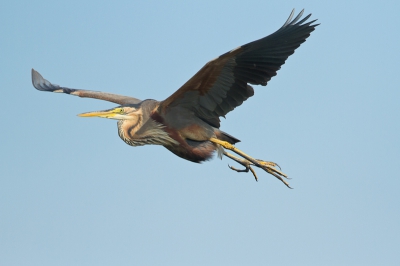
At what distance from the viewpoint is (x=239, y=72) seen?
374 inches

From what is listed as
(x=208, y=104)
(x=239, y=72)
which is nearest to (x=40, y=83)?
(x=208, y=104)

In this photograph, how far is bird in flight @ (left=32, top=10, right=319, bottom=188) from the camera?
9.34 metres

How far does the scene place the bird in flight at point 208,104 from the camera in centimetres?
934

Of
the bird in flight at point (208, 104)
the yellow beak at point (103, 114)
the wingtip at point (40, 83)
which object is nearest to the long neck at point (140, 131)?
the bird in flight at point (208, 104)

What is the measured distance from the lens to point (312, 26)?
9.37 meters

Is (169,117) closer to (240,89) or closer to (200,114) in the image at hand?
(200,114)

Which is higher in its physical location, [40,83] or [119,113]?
[40,83]

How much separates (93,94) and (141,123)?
1.98m

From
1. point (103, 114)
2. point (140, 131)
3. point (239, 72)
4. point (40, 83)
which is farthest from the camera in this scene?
point (40, 83)

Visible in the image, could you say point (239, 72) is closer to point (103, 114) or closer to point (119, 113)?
point (119, 113)

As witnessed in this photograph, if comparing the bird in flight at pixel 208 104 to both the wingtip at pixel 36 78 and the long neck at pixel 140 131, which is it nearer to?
the long neck at pixel 140 131

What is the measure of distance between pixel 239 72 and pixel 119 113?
1.77 m

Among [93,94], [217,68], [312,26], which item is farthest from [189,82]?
[93,94]

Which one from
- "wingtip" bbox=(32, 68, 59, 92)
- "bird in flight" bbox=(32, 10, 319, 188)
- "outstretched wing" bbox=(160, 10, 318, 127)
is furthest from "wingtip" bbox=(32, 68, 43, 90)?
"outstretched wing" bbox=(160, 10, 318, 127)
